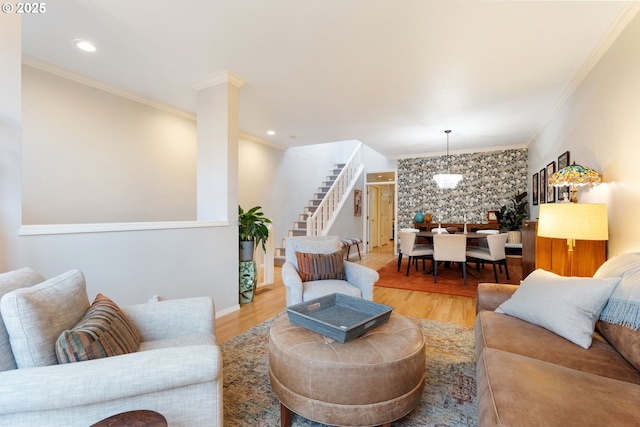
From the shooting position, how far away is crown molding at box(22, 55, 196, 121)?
2889mm

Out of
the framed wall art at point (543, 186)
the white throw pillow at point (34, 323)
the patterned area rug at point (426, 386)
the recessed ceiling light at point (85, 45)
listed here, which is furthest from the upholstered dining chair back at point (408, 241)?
the recessed ceiling light at point (85, 45)

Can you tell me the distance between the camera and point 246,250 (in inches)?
139

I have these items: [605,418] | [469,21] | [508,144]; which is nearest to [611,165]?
[469,21]

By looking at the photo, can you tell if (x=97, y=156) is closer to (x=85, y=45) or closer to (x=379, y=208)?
(x=85, y=45)

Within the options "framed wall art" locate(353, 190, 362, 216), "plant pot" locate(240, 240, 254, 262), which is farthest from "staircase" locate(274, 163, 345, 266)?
"plant pot" locate(240, 240, 254, 262)

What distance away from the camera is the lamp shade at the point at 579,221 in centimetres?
207

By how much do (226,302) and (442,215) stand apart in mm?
5648

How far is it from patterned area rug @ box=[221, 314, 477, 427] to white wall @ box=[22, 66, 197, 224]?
8.10 ft

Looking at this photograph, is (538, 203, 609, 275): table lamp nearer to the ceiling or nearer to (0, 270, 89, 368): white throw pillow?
the ceiling

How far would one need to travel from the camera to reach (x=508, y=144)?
6.21 metres

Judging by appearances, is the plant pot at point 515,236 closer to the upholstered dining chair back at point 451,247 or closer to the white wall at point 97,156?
the upholstered dining chair back at point 451,247

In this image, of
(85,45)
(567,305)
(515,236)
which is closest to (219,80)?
(85,45)

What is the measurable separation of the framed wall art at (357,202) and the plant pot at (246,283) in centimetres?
461

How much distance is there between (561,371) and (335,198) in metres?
5.82
